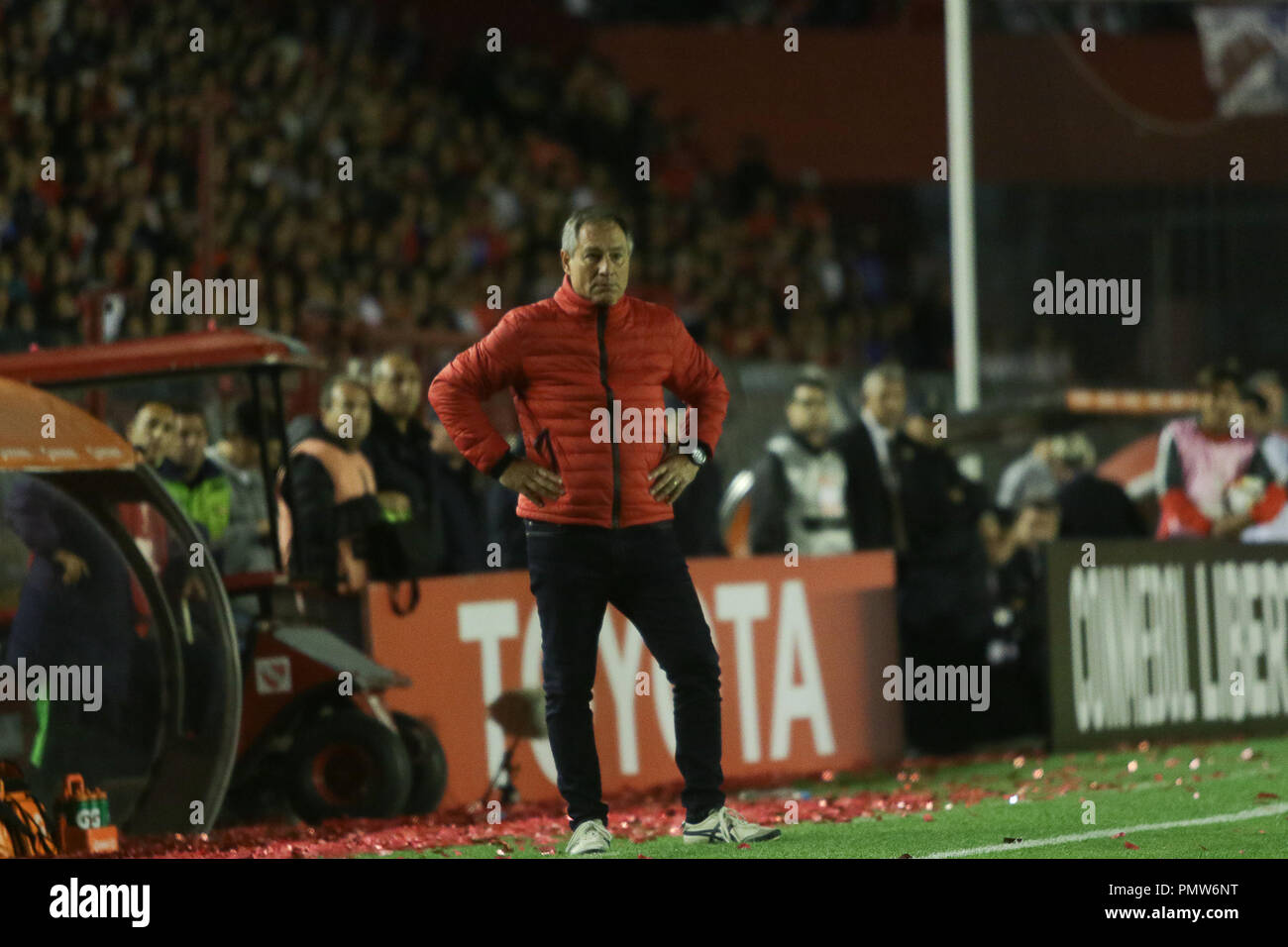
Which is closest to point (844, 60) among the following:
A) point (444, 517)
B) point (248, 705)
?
point (444, 517)

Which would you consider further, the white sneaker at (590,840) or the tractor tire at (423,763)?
the tractor tire at (423,763)

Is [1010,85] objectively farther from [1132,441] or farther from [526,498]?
[526,498]

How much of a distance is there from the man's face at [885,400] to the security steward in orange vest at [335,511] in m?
3.16

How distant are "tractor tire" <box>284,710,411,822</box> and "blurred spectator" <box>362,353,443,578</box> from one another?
4.03ft

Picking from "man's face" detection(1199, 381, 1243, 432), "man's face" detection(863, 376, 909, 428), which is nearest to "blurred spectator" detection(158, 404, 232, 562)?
"man's face" detection(863, 376, 909, 428)

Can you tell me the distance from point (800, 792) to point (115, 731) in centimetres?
301

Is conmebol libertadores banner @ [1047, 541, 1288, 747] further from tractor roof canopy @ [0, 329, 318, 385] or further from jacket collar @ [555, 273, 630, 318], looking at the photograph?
jacket collar @ [555, 273, 630, 318]

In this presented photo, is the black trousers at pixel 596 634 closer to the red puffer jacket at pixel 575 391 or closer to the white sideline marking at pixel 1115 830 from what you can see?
the red puffer jacket at pixel 575 391

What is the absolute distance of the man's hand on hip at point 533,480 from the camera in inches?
253

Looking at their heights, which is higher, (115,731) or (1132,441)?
(1132,441)

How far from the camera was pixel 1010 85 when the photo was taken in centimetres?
2556

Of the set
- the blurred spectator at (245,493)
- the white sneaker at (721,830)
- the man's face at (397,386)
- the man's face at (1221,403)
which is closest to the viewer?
the white sneaker at (721,830)

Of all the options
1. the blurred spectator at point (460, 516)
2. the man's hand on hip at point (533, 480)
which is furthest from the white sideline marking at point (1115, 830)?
the blurred spectator at point (460, 516)

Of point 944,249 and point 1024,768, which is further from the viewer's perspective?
point 944,249
